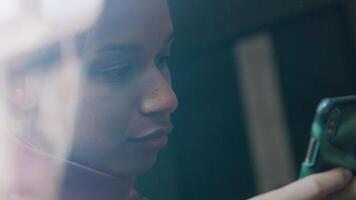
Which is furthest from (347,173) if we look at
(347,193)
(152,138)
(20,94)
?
(20,94)

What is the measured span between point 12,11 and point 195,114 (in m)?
0.26

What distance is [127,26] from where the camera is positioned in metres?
0.44

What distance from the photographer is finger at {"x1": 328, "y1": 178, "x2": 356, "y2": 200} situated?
1.54 ft

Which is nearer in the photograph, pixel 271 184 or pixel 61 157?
pixel 61 157

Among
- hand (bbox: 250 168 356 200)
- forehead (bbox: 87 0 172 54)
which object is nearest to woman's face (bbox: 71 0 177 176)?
forehead (bbox: 87 0 172 54)

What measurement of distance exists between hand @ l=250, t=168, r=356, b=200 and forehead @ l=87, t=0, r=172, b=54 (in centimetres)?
17

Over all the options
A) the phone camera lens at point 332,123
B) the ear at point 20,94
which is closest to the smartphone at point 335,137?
the phone camera lens at point 332,123

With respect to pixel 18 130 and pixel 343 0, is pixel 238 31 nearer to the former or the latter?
pixel 343 0

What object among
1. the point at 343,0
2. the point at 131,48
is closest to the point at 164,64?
the point at 131,48

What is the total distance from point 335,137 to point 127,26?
215 mm

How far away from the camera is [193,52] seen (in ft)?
2.17

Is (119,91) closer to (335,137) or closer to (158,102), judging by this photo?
(158,102)

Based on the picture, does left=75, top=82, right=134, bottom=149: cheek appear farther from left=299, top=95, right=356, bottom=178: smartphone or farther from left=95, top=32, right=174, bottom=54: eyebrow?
left=299, top=95, right=356, bottom=178: smartphone

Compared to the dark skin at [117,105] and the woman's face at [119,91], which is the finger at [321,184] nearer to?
the dark skin at [117,105]
